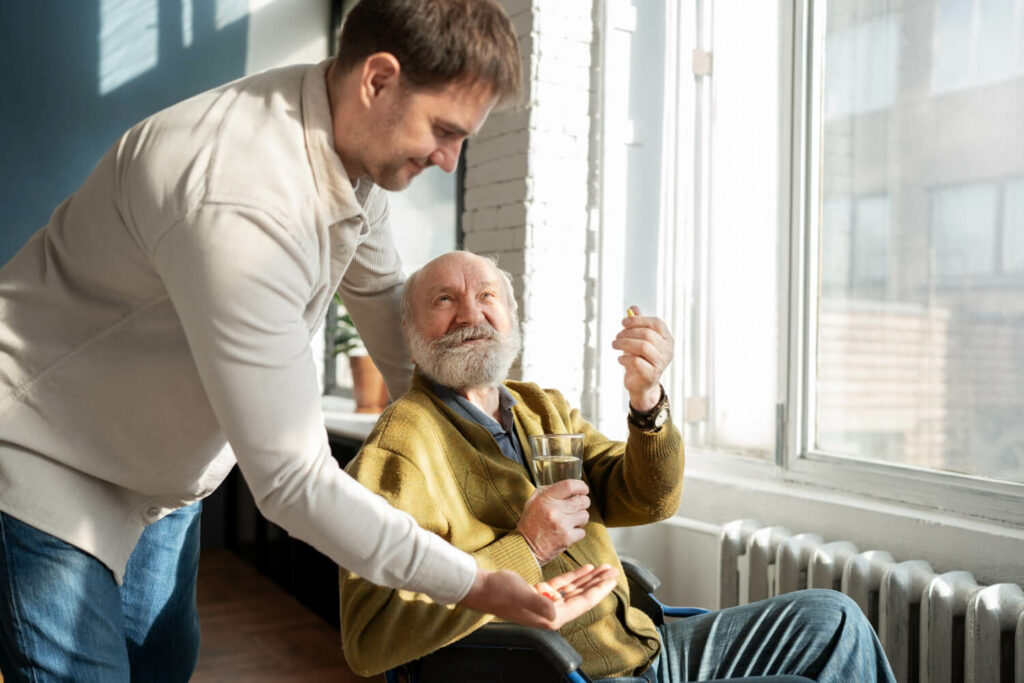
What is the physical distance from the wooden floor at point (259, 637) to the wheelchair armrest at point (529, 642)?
67.8 inches

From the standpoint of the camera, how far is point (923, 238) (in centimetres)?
231

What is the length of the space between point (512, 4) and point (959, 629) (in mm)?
2258

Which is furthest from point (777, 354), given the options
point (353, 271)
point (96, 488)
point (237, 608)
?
point (237, 608)

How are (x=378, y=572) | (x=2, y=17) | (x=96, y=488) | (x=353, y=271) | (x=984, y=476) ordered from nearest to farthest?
(x=378, y=572) < (x=96, y=488) < (x=353, y=271) < (x=984, y=476) < (x=2, y=17)

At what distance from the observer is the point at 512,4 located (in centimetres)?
300

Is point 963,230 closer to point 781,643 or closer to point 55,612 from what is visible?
point 781,643

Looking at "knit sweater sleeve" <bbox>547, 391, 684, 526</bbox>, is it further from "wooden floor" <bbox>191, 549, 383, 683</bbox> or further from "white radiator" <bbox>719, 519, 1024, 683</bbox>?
"wooden floor" <bbox>191, 549, 383, 683</bbox>

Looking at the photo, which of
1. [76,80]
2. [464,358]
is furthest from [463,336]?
[76,80]

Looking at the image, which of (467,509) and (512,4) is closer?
(467,509)

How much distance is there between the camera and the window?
85.1 inches

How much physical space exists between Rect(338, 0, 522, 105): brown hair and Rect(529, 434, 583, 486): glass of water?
0.67 metres

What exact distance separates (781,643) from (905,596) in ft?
1.57

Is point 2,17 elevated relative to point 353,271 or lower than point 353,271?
elevated

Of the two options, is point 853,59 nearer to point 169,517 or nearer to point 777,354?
point 777,354
